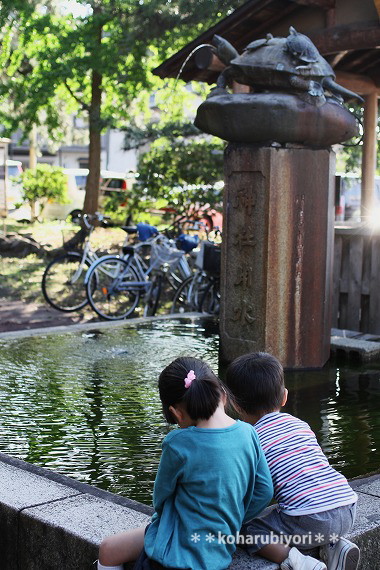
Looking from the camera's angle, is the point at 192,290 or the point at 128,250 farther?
the point at 128,250

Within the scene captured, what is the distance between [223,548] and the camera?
9.98 ft

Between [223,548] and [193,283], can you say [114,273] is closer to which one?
[193,283]

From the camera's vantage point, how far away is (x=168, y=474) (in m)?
3.09

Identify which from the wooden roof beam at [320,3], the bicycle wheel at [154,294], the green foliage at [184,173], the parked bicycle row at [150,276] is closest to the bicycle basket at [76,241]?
the green foliage at [184,173]

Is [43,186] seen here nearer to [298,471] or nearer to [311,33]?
[311,33]

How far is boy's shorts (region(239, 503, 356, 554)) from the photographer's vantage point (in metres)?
3.27

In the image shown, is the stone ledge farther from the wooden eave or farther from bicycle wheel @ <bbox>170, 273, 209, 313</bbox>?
bicycle wheel @ <bbox>170, 273, 209, 313</bbox>

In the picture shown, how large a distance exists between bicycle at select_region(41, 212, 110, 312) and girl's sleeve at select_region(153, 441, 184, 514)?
9.01 meters

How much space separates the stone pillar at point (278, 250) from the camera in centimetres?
705

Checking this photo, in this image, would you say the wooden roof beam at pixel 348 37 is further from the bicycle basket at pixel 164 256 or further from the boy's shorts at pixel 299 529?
the boy's shorts at pixel 299 529

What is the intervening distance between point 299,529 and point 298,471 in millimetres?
207

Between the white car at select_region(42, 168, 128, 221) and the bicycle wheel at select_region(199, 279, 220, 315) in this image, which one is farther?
the white car at select_region(42, 168, 128, 221)

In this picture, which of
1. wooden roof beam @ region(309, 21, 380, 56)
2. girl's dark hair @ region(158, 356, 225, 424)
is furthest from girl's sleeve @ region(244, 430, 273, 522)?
wooden roof beam @ region(309, 21, 380, 56)

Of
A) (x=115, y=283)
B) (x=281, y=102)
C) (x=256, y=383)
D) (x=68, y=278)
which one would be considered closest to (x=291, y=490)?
(x=256, y=383)
